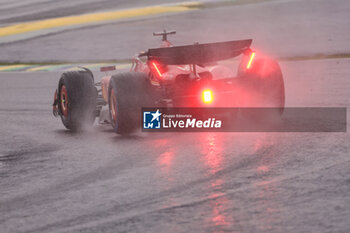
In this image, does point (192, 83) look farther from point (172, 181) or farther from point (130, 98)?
point (172, 181)

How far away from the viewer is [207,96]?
8656mm

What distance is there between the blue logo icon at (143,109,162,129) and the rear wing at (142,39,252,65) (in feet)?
2.10

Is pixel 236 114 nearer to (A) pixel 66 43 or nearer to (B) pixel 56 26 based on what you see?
(A) pixel 66 43

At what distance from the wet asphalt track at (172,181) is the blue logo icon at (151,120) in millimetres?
172

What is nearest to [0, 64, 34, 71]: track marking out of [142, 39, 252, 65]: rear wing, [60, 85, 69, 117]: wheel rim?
[60, 85, 69, 117]: wheel rim

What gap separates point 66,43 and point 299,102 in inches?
612

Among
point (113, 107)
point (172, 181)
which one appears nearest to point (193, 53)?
point (113, 107)

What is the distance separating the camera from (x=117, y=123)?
8.82 m

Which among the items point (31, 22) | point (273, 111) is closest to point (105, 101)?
point (273, 111)

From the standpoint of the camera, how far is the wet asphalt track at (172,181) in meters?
5.16

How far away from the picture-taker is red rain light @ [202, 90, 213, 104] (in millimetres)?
8641

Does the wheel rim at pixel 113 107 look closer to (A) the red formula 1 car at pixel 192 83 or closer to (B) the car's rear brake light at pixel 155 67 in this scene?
(A) the red formula 1 car at pixel 192 83

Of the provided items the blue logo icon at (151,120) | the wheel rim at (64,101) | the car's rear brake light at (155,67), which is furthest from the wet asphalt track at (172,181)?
the car's rear brake light at (155,67)

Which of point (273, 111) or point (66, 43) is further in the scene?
point (66, 43)
